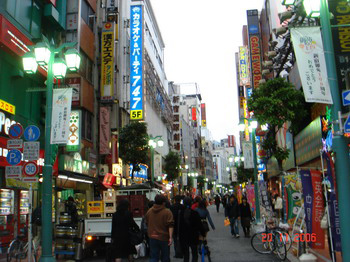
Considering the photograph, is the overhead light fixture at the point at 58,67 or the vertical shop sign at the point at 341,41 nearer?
the overhead light fixture at the point at 58,67

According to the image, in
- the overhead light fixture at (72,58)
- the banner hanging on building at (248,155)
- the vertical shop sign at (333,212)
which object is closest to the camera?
the vertical shop sign at (333,212)

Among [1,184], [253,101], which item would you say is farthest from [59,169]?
[253,101]

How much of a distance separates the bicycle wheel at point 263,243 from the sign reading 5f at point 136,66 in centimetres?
2036

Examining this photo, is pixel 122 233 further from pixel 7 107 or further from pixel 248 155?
pixel 248 155

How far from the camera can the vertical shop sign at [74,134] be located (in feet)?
71.6

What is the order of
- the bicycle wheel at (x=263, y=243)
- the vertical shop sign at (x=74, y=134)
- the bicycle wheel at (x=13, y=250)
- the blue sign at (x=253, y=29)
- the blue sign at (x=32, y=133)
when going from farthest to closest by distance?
1. the blue sign at (x=253, y=29)
2. the vertical shop sign at (x=74, y=134)
3. the bicycle wheel at (x=263, y=243)
4. the bicycle wheel at (x=13, y=250)
5. the blue sign at (x=32, y=133)

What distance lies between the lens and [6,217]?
15391 millimetres

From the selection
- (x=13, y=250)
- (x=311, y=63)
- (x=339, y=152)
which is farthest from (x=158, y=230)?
(x=13, y=250)

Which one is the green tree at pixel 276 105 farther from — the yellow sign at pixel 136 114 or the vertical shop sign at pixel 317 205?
the yellow sign at pixel 136 114

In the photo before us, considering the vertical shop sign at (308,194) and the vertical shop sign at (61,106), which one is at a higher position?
the vertical shop sign at (61,106)

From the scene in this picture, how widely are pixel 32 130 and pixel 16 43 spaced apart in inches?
295

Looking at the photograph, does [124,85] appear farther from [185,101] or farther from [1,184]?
[185,101]
